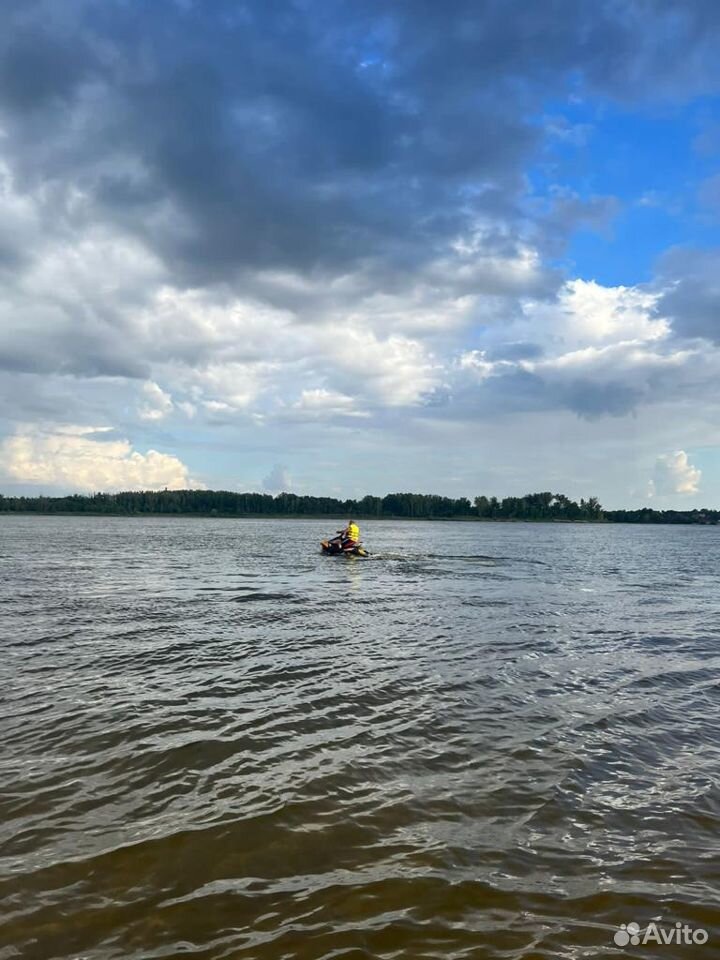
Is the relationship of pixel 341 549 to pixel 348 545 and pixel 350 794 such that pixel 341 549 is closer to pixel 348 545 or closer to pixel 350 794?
pixel 348 545

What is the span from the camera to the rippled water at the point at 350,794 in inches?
220

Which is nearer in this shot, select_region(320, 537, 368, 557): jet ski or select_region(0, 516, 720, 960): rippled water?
select_region(0, 516, 720, 960): rippled water

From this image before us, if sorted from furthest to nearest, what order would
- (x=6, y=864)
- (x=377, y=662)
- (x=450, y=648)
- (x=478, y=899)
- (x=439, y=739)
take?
(x=450, y=648), (x=377, y=662), (x=439, y=739), (x=6, y=864), (x=478, y=899)

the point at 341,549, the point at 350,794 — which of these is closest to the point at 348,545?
the point at 341,549

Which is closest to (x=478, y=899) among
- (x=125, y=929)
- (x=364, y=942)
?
(x=364, y=942)

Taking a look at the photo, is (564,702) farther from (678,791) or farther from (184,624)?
(184,624)

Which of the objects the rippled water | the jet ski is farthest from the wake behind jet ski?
the rippled water

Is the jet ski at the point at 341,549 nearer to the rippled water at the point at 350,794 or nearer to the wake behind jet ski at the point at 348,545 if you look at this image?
the wake behind jet ski at the point at 348,545

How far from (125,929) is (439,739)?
18.8ft

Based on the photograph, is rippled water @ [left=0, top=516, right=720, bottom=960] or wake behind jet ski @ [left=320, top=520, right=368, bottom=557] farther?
wake behind jet ski @ [left=320, top=520, right=368, bottom=557]

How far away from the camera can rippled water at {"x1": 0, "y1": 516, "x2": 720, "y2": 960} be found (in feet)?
18.4

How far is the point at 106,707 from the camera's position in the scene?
450 inches

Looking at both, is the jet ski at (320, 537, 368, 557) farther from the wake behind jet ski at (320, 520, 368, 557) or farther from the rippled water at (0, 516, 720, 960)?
the rippled water at (0, 516, 720, 960)

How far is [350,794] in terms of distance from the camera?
8086mm
